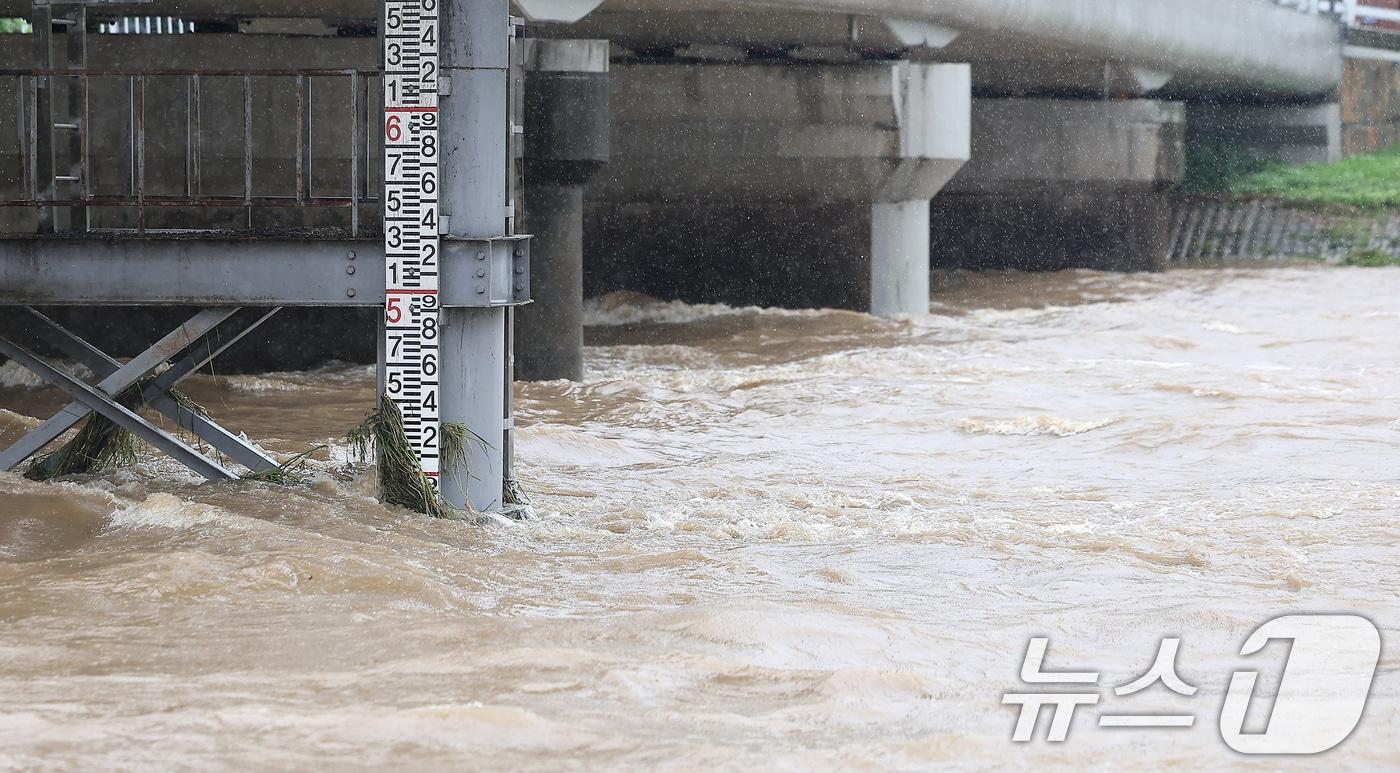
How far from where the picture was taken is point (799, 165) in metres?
19.4

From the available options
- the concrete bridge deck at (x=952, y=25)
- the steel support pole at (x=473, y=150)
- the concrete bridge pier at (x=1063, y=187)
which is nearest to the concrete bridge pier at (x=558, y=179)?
the concrete bridge deck at (x=952, y=25)

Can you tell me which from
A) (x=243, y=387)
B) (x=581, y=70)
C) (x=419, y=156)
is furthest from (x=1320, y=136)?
(x=419, y=156)

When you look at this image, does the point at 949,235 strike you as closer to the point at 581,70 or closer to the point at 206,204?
the point at 581,70

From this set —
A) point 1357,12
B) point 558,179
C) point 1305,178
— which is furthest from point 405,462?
point 1357,12

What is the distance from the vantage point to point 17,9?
15164 mm

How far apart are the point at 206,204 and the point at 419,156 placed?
1150 millimetres

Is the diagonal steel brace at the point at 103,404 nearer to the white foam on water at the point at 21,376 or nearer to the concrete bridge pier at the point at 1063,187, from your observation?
the white foam on water at the point at 21,376

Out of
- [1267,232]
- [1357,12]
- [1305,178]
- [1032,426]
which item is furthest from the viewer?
[1357,12]

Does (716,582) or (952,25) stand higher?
(952,25)

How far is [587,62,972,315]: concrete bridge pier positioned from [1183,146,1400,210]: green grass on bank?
13.9 meters

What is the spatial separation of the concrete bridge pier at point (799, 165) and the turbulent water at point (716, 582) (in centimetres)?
534

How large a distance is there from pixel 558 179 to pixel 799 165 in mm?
5035

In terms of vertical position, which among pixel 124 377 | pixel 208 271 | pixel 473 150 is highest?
pixel 473 150

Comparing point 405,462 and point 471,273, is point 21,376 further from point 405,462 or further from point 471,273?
point 471,273
